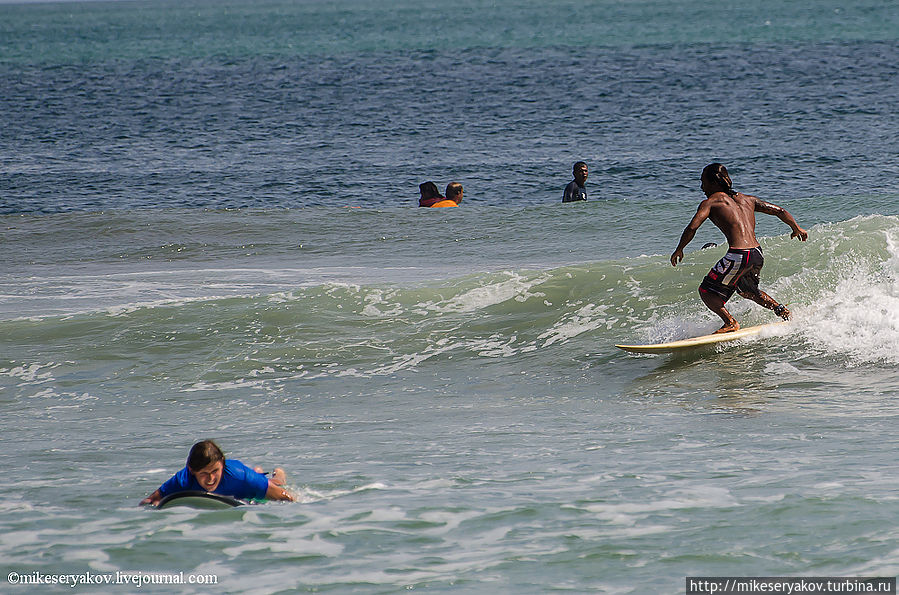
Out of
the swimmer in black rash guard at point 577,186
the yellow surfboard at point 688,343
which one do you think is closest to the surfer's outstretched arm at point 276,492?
the yellow surfboard at point 688,343

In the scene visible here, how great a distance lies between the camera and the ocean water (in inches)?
222

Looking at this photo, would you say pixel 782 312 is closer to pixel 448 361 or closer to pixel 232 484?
pixel 448 361

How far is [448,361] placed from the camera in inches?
424

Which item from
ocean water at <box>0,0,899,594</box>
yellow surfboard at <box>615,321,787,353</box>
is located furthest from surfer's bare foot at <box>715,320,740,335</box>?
ocean water at <box>0,0,899,594</box>

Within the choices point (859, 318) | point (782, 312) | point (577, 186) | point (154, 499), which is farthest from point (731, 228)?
point (577, 186)

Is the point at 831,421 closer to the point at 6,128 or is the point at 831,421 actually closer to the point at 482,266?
the point at 482,266

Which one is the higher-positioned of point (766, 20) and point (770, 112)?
point (766, 20)

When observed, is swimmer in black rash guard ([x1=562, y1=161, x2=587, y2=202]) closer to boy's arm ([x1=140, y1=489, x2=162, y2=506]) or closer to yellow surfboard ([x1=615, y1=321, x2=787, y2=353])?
yellow surfboard ([x1=615, y1=321, x2=787, y2=353])

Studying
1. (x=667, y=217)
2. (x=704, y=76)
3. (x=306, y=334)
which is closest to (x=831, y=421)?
(x=306, y=334)

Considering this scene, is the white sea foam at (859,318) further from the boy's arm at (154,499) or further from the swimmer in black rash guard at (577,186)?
the swimmer in black rash guard at (577,186)

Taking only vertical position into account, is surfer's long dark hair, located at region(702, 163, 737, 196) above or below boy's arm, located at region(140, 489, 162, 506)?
above

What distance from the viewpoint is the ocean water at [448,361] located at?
222 inches

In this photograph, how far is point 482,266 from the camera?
16031 mm

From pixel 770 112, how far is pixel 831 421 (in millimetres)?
26811
